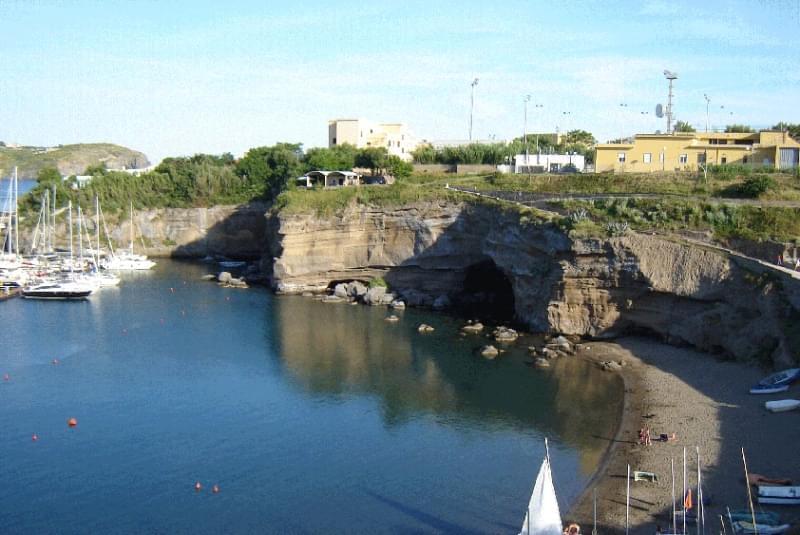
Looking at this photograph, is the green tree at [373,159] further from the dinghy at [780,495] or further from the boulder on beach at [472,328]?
the dinghy at [780,495]

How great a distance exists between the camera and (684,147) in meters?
76.6

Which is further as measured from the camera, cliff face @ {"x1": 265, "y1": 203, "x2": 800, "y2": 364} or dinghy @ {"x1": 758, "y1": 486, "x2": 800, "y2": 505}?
cliff face @ {"x1": 265, "y1": 203, "x2": 800, "y2": 364}

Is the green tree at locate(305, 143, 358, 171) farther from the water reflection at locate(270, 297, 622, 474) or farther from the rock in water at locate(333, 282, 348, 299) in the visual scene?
the water reflection at locate(270, 297, 622, 474)

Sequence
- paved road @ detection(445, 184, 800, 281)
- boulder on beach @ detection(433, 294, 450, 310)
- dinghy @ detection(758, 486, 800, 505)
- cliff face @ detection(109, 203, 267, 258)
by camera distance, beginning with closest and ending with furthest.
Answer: dinghy @ detection(758, 486, 800, 505) → paved road @ detection(445, 184, 800, 281) → boulder on beach @ detection(433, 294, 450, 310) → cliff face @ detection(109, 203, 267, 258)

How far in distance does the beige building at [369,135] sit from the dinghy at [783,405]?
76892 mm

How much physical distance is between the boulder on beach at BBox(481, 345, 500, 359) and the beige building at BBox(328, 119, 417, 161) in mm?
60758

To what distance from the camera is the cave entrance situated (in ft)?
218

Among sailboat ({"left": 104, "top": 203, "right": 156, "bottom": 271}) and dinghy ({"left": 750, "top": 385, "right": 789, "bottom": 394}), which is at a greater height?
sailboat ({"left": 104, "top": 203, "right": 156, "bottom": 271})

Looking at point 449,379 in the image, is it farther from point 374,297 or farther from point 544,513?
point 374,297

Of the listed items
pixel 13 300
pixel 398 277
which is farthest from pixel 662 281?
pixel 13 300

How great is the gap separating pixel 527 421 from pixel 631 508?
418 inches

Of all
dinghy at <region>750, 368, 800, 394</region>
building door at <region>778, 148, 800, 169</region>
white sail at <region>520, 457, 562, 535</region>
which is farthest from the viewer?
building door at <region>778, 148, 800, 169</region>

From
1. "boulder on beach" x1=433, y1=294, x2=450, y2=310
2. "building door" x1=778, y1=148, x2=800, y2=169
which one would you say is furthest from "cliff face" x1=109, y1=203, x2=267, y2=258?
"building door" x1=778, y1=148, x2=800, y2=169

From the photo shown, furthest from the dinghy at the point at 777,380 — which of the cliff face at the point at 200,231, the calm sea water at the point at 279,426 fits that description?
the cliff face at the point at 200,231
